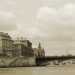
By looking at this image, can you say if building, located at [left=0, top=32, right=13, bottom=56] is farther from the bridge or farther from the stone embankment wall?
the bridge

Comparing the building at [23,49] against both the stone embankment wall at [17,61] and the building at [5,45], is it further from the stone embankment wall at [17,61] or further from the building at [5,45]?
the stone embankment wall at [17,61]

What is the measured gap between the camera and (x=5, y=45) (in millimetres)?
103688

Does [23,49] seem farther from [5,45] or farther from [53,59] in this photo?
[53,59]

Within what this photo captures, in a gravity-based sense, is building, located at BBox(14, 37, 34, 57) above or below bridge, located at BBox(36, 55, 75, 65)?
above

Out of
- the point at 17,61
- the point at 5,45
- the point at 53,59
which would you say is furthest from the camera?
the point at 5,45

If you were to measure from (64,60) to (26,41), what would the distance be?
88.9ft

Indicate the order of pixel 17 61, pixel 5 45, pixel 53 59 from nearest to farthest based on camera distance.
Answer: pixel 17 61
pixel 53 59
pixel 5 45

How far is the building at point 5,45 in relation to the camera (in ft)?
320

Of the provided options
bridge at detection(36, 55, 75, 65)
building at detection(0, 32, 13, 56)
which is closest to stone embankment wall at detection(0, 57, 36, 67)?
bridge at detection(36, 55, 75, 65)

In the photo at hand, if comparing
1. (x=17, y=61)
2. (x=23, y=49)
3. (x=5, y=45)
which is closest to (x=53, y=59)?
(x=17, y=61)

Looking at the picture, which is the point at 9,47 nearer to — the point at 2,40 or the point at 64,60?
the point at 2,40

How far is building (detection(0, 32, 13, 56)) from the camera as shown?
97500 millimetres

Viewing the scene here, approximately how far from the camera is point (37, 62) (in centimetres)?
9400

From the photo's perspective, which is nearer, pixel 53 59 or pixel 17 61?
pixel 17 61
